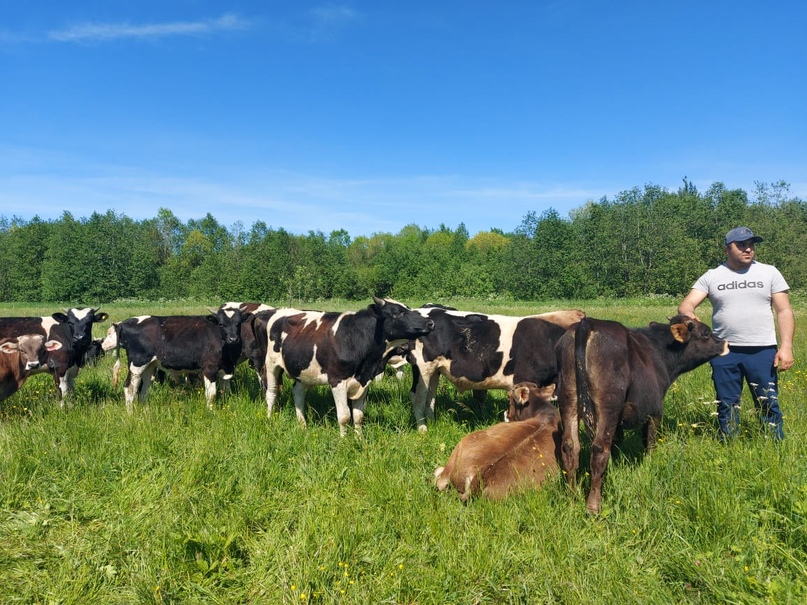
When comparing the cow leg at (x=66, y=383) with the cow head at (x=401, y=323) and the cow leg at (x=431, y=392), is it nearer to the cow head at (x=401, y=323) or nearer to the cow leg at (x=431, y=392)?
the cow head at (x=401, y=323)

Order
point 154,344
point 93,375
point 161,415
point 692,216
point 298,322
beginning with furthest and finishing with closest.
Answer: point 692,216, point 93,375, point 154,344, point 298,322, point 161,415

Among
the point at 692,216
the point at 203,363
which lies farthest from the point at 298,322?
the point at 692,216

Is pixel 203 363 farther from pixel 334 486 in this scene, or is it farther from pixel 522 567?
pixel 522 567

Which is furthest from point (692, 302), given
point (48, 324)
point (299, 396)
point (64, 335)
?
point (48, 324)

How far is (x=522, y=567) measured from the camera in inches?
152

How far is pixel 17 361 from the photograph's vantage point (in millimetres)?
8023

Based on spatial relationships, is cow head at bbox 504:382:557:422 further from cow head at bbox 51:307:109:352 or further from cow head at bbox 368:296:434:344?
cow head at bbox 51:307:109:352

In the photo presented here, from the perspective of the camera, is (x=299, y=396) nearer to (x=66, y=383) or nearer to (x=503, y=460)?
(x=503, y=460)

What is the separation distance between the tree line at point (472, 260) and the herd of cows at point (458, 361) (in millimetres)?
39823

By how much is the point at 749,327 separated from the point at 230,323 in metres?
8.89

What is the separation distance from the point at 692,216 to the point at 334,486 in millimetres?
74771

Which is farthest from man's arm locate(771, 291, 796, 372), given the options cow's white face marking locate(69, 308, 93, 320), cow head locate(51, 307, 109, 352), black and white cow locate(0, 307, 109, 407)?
cow's white face marking locate(69, 308, 93, 320)

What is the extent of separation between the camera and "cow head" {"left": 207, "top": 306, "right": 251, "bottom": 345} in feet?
32.9

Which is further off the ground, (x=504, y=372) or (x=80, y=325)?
(x=80, y=325)
